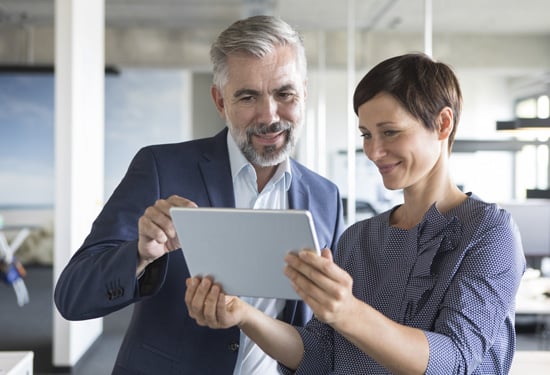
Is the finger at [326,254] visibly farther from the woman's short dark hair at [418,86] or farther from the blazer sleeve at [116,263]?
the blazer sleeve at [116,263]

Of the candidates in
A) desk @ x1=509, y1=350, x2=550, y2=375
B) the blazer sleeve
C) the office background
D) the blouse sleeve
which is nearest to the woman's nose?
the blouse sleeve

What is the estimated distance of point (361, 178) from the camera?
9.52m

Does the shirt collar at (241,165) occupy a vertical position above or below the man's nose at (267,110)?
below

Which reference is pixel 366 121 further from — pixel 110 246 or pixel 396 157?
pixel 110 246

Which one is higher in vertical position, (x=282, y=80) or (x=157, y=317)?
(x=282, y=80)

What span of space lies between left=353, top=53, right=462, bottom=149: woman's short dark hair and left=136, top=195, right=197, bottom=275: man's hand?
0.45m

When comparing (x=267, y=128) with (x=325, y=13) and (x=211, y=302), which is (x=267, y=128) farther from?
(x=325, y=13)

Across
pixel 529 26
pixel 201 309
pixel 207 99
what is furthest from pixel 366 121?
pixel 207 99

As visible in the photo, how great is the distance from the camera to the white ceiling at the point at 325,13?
30.6 ft

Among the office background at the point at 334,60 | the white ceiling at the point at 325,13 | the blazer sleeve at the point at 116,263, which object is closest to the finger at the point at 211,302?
the blazer sleeve at the point at 116,263

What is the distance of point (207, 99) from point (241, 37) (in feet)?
40.7

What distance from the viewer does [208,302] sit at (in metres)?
1.45

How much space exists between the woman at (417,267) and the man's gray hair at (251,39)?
46cm

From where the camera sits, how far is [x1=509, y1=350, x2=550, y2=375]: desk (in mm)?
2504
